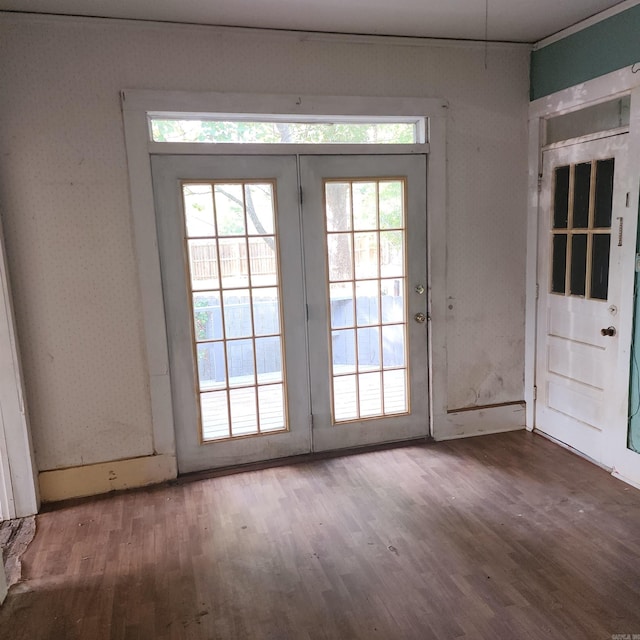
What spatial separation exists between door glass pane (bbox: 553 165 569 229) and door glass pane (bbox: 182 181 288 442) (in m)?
1.90

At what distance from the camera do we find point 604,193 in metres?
3.16

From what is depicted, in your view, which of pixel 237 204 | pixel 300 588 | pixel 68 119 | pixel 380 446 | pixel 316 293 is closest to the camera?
pixel 300 588

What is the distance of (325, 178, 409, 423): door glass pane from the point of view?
3459 mm

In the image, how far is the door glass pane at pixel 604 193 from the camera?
3.12 meters

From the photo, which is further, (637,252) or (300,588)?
(637,252)

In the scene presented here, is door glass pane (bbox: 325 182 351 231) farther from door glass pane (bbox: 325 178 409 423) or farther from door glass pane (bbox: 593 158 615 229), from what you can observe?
door glass pane (bbox: 593 158 615 229)

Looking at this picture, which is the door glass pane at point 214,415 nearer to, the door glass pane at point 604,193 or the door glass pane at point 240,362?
the door glass pane at point 240,362

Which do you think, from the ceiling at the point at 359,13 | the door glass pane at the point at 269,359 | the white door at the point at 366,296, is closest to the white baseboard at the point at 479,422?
the white door at the point at 366,296

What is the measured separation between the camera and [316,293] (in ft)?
11.4

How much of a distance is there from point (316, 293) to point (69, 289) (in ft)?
4.88

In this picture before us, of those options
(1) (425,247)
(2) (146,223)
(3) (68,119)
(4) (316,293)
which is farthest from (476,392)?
(3) (68,119)

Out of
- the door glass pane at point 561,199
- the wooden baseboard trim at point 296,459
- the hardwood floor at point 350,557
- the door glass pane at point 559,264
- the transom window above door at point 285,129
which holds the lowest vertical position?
the hardwood floor at point 350,557

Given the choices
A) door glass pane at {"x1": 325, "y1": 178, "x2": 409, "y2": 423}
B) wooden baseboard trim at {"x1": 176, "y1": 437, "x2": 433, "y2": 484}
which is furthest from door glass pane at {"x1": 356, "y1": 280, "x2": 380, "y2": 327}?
wooden baseboard trim at {"x1": 176, "y1": 437, "x2": 433, "y2": 484}

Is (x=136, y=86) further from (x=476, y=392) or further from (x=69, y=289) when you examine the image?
(x=476, y=392)
